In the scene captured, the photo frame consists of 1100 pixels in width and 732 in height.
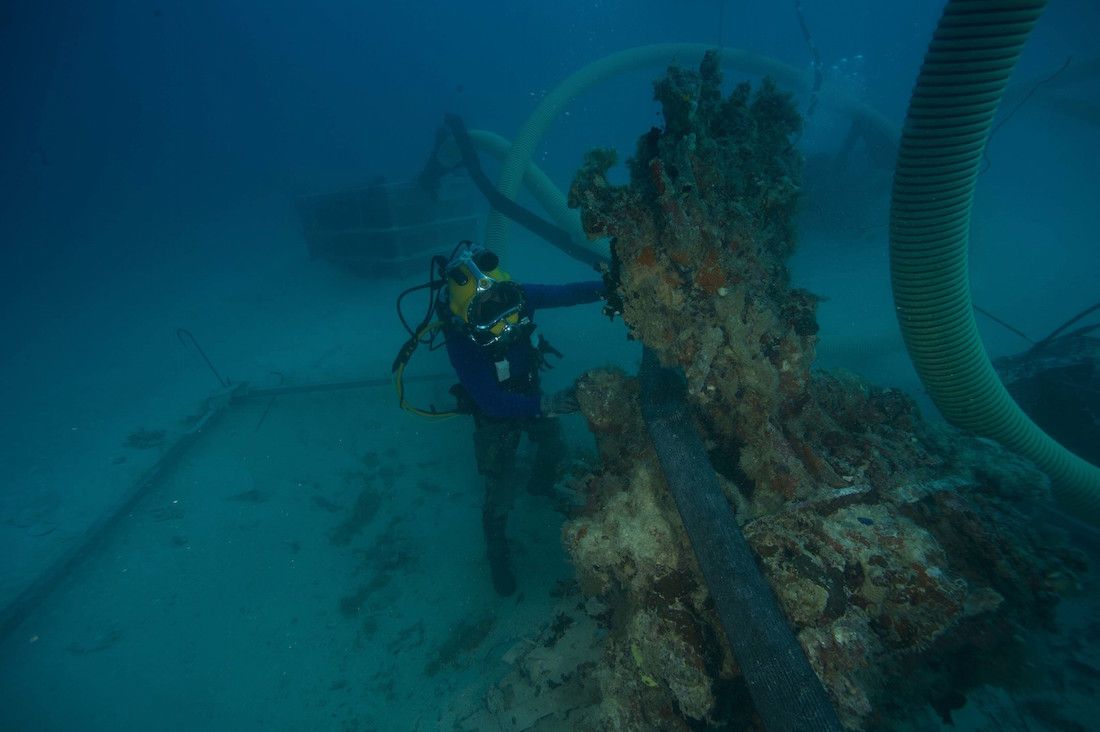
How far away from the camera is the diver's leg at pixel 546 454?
209 inches

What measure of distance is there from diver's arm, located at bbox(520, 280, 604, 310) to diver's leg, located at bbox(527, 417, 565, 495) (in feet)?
4.75

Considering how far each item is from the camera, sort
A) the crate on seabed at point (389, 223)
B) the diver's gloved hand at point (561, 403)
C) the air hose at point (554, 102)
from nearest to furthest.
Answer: the diver's gloved hand at point (561, 403) < the air hose at point (554, 102) < the crate on seabed at point (389, 223)

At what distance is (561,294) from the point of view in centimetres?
448

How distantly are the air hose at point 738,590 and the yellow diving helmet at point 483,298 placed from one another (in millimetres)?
1895

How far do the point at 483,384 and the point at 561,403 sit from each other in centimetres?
95

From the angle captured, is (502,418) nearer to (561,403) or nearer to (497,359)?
(497,359)

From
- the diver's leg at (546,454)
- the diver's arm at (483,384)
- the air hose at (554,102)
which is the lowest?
the diver's leg at (546,454)

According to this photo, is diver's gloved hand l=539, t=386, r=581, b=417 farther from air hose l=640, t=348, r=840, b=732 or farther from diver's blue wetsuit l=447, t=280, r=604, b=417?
air hose l=640, t=348, r=840, b=732

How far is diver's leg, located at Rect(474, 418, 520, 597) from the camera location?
15.4ft

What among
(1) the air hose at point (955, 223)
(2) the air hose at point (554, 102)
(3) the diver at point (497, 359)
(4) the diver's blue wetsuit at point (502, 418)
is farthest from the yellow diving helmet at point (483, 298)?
(2) the air hose at point (554, 102)

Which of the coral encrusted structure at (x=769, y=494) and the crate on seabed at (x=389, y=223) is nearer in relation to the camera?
the coral encrusted structure at (x=769, y=494)

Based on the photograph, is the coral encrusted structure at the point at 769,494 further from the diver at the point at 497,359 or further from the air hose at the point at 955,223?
the diver at the point at 497,359

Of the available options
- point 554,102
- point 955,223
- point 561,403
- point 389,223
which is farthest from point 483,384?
point 389,223

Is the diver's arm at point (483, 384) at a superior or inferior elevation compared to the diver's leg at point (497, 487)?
superior
